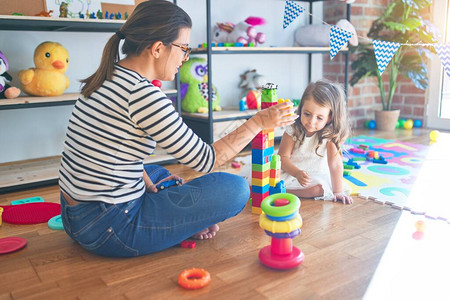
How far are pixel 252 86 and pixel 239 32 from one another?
39cm

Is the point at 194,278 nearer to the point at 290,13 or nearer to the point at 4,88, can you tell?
the point at 4,88

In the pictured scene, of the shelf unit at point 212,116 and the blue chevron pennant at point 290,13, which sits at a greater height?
the blue chevron pennant at point 290,13

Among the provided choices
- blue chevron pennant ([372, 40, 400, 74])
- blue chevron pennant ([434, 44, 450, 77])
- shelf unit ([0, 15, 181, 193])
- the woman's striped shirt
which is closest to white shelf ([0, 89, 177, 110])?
shelf unit ([0, 15, 181, 193])

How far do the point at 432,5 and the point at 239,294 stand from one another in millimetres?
2966

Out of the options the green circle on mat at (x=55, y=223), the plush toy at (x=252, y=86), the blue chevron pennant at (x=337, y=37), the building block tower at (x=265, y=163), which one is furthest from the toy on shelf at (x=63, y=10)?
the blue chevron pennant at (x=337, y=37)

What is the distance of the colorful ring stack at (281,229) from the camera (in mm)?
1149

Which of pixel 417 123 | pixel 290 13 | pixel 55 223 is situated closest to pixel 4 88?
pixel 55 223

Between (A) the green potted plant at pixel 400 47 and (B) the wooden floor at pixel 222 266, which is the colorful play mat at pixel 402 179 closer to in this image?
(B) the wooden floor at pixel 222 266

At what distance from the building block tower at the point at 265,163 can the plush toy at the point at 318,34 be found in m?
1.62

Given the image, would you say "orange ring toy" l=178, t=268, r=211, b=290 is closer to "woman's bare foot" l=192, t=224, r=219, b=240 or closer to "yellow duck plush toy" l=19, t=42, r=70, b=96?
"woman's bare foot" l=192, t=224, r=219, b=240

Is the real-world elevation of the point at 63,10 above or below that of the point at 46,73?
above

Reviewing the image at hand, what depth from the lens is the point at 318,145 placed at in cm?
184

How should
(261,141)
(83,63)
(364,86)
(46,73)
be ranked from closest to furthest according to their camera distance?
(261,141)
(46,73)
(83,63)
(364,86)

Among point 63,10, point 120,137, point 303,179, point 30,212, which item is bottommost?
point 30,212
